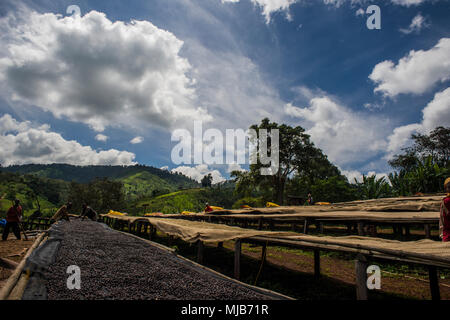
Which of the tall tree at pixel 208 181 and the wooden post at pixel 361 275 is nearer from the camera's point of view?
the wooden post at pixel 361 275

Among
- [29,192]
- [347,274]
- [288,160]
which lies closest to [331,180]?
[288,160]

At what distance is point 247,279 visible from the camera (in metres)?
5.05

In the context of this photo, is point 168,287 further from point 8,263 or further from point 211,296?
point 8,263

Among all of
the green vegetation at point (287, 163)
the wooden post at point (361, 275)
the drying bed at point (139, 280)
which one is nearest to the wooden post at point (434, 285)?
the wooden post at point (361, 275)

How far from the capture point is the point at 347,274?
5547 mm

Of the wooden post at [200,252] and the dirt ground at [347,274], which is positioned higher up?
the wooden post at [200,252]

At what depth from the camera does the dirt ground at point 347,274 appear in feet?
14.4

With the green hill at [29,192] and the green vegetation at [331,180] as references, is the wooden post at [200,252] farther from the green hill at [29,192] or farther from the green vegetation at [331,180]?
the green hill at [29,192]

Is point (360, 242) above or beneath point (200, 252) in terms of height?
above

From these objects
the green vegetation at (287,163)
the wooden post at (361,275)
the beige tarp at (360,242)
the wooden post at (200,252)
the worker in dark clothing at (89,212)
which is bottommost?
the worker in dark clothing at (89,212)

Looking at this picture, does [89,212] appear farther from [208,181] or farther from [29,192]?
[208,181]

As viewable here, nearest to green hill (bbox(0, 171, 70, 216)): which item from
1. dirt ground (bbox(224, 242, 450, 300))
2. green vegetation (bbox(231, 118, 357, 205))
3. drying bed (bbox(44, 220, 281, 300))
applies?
green vegetation (bbox(231, 118, 357, 205))
